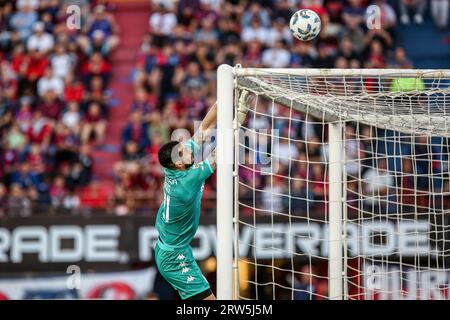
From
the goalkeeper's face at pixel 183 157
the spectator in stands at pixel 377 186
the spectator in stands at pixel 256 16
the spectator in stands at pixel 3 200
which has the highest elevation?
the spectator in stands at pixel 256 16

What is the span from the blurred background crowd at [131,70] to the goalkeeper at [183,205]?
5123mm

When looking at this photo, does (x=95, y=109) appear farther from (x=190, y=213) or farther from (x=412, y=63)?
(x=190, y=213)

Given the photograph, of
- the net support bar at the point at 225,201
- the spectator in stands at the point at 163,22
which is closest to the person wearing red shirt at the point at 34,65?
the spectator in stands at the point at 163,22

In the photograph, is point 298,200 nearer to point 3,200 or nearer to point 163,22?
point 3,200

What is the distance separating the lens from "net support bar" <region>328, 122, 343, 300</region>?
860 cm

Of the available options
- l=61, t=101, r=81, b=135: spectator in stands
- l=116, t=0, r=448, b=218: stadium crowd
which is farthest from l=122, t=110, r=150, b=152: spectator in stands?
l=61, t=101, r=81, b=135: spectator in stands

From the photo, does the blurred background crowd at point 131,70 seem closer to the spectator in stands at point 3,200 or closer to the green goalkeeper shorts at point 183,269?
the spectator in stands at point 3,200

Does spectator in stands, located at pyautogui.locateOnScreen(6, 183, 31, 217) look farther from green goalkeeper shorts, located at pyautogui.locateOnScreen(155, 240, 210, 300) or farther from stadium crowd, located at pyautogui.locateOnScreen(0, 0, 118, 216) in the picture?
green goalkeeper shorts, located at pyautogui.locateOnScreen(155, 240, 210, 300)

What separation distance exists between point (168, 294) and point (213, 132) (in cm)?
514

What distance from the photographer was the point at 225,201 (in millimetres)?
7270

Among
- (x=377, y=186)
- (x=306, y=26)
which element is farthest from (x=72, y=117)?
(x=306, y=26)

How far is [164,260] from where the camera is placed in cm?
816

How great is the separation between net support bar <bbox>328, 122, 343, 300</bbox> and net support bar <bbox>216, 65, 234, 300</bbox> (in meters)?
1.65

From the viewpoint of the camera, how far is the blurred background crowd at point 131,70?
14258 mm
